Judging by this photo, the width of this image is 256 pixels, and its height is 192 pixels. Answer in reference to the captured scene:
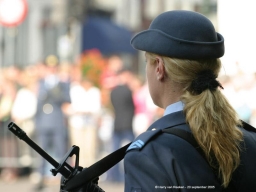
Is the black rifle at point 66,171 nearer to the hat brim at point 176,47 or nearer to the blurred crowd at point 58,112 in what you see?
the hat brim at point 176,47

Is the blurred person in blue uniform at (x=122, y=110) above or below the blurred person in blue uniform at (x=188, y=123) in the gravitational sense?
above

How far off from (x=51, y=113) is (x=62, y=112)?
24 centimetres

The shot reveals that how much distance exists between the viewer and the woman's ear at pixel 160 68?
2.68 metres

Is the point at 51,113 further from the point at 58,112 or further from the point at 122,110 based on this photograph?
the point at 122,110

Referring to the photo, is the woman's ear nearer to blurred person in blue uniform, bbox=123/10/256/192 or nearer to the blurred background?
blurred person in blue uniform, bbox=123/10/256/192

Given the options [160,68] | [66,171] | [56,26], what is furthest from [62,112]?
[56,26]

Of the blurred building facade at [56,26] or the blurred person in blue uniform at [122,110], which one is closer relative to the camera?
the blurred person in blue uniform at [122,110]

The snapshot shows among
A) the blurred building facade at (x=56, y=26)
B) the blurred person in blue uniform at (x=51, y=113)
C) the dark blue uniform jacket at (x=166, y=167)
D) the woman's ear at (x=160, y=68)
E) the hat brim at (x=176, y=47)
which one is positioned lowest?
the dark blue uniform jacket at (x=166, y=167)

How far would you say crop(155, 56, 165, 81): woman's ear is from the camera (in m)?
2.68

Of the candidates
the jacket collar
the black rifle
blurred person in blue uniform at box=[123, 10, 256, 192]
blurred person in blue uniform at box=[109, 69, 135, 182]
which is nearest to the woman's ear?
blurred person in blue uniform at box=[123, 10, 256, 192]

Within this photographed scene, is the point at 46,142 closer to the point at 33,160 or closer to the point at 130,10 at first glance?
the point at 33,160

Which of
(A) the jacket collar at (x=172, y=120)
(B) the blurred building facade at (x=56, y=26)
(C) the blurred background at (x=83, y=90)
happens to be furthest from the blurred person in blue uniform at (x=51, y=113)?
(A) the jacket collar at (x=172, y=120)

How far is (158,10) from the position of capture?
27.6 meters

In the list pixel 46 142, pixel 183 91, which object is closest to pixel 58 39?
pixel 46 142
